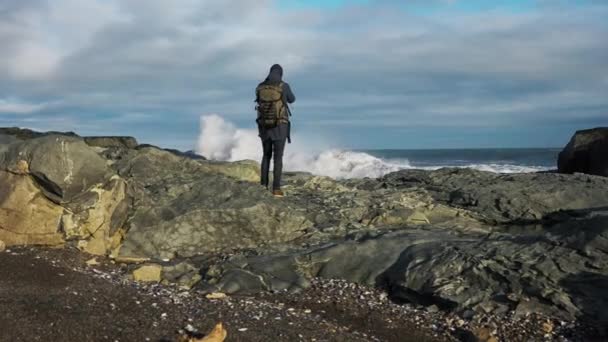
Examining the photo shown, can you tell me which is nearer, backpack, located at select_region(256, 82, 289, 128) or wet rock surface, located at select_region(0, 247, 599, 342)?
wet rock surface, located at select_region(0, 247, 599, 342)

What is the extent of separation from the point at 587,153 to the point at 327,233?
12170 mm

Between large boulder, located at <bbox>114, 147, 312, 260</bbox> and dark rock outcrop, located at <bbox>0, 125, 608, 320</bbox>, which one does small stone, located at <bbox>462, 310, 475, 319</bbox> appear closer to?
dark rock outcrop, located at <bbox>0, 125, 608, 320</bbox>

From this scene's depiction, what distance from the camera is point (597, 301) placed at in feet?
21.6

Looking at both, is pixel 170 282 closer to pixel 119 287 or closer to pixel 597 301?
pixel 119 287

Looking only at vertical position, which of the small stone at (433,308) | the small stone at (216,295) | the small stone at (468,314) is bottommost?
the small stone at (433,308)

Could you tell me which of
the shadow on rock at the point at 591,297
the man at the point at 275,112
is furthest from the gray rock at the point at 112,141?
the shadow on rock at the point at 591,297

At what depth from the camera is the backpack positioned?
11.3 meters

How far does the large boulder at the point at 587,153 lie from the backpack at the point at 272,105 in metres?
10.7

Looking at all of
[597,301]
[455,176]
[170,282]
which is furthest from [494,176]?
[170,282]

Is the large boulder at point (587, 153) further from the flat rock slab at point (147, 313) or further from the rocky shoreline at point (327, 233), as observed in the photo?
the flat rock slab at point (147, 313)

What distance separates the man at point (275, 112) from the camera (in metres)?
11.3

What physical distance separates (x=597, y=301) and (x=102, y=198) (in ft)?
24.0

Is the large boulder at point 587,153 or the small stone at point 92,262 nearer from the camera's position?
the small stone at point 92,262

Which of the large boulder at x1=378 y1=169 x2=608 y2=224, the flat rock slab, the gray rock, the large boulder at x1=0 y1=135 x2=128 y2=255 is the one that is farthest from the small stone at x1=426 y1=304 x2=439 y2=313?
the gray rock
